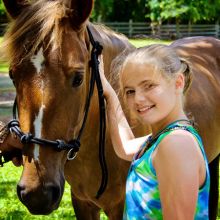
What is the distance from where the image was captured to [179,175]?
1.62 m

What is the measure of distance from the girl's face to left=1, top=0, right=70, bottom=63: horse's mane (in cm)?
54

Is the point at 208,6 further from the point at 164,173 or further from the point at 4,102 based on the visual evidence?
the point at 164,173

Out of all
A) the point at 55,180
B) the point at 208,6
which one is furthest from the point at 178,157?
the point at 208,6

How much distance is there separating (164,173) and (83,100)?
91 centimetres

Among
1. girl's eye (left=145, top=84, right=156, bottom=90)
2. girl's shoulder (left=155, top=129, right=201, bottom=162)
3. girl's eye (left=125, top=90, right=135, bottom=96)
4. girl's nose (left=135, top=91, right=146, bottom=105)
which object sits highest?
girl's eye (left=145, top=84, right=156, bottom=90)

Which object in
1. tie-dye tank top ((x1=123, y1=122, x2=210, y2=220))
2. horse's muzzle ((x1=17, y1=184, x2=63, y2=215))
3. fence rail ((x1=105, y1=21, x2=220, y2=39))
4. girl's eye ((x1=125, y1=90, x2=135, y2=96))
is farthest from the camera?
fence rail ((x1=105, y1=21, x2=220, y2=39))

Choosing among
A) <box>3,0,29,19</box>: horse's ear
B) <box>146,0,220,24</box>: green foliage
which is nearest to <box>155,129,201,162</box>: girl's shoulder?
<box>3,0,29,19</box>: horse's ear

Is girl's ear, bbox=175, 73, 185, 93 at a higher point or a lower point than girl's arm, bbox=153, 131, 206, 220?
higher

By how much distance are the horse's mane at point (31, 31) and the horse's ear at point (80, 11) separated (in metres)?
0.07

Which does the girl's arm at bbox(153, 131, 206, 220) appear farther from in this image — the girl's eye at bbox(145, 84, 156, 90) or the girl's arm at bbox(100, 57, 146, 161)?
the girl's arm at bbox(100, 57, 146, 161)

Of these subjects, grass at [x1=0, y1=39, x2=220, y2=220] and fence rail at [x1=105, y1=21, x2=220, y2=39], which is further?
fence rail at [x1=105, y1=21, x2=220, y2=39]

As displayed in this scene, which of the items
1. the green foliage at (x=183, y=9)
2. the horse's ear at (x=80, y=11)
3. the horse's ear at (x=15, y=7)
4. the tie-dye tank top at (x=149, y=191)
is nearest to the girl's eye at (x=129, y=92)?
the tie-dye tank top at (x=149, y=191)

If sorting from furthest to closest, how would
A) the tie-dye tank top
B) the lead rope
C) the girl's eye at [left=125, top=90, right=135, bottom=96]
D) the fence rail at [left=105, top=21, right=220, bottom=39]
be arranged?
the fence rail at [left=105, top=21, right=220, bottom=39] < the lead rope < the girl's eye at [left=125, top=90, right=135, bottom=96] < the tie-dye tank top

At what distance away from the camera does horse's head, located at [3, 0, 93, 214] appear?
216 cm
